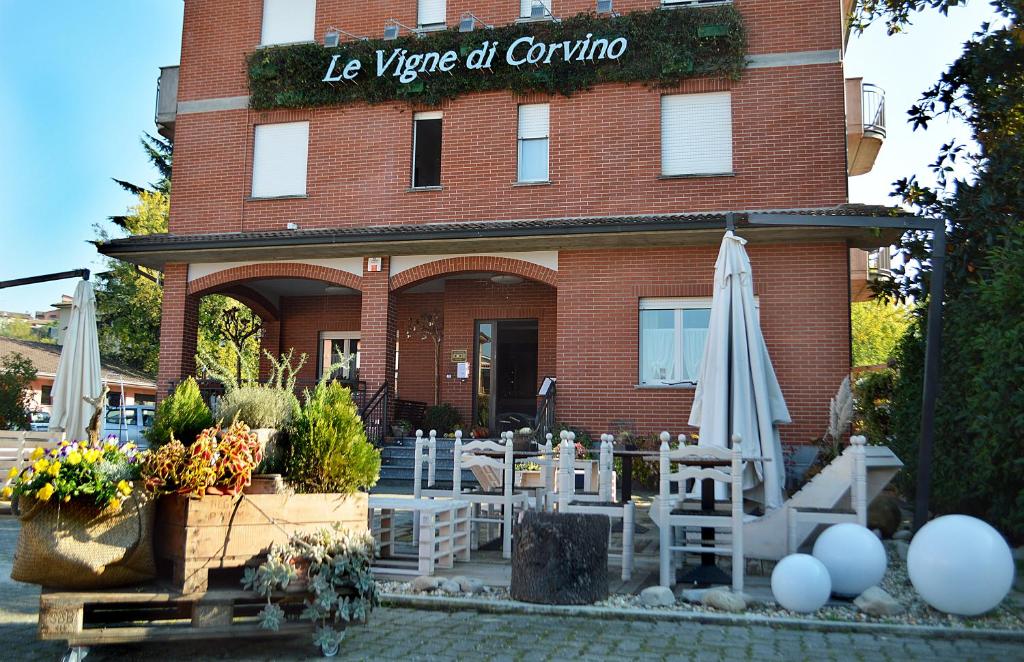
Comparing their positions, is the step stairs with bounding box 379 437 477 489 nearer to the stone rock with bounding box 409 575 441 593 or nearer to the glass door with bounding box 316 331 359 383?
the glass door with bounding box 316 331 359 383

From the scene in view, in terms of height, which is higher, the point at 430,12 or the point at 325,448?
the point at 430,12

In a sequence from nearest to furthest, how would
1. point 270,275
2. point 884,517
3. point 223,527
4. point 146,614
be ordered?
point 223,527 < point 146,614 < point 884,517 < point 270,275

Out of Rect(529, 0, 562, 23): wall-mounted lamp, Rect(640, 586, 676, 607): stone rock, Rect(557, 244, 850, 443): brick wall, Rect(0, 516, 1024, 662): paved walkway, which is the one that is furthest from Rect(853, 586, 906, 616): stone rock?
Rect(529, 0, 562, 23): wall-mounted lamp


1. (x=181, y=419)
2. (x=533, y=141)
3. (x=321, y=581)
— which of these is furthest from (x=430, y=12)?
(x=321, y=581)

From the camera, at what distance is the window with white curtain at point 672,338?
47.1 ft

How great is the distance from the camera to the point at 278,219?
53.8ft

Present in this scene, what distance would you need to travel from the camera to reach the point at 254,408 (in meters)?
5.12

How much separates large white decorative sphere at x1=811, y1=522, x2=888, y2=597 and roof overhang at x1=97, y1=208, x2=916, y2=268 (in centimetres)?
674

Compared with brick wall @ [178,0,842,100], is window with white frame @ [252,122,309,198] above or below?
below

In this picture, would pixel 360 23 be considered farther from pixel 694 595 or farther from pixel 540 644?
pixel 540 644

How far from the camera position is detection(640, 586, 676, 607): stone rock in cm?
604

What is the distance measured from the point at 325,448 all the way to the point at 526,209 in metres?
10.7

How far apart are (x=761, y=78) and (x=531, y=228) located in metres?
4.69

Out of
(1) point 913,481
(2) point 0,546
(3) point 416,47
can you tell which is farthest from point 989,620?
(3) point 416,47
